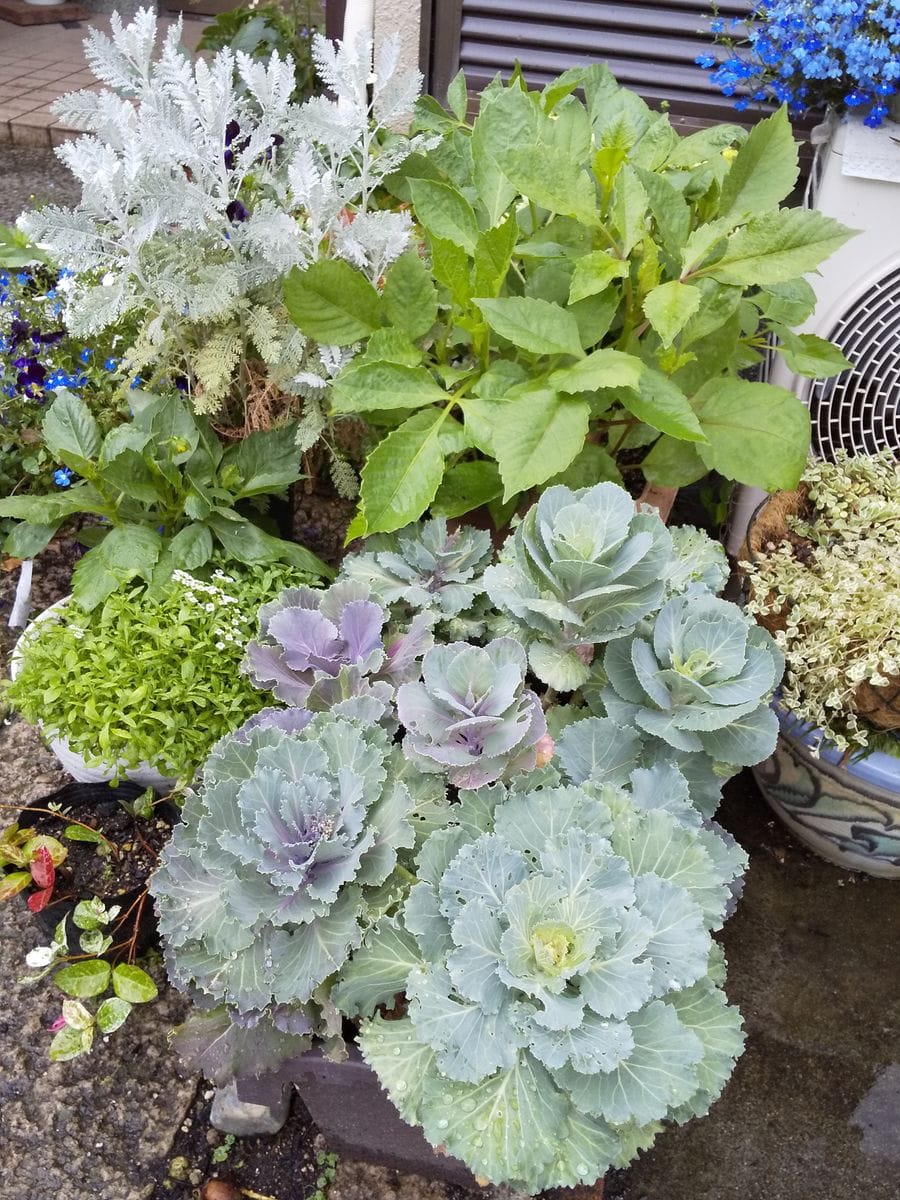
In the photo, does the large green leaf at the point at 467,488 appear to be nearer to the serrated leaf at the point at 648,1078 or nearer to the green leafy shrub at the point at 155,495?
the green leafy shrub at the point at 155,495

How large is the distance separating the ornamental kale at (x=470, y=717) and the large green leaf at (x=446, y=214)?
31.1 inches

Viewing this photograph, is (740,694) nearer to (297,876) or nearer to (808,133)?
(297,876)

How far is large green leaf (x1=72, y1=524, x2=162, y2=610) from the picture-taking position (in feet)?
5.21

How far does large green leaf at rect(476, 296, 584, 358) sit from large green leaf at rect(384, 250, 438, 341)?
7.1 inches

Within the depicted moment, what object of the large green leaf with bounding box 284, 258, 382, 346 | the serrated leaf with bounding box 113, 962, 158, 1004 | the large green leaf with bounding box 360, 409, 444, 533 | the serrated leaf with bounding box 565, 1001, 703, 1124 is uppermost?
the large green leaf with bounding box 284, 258, 382, 346

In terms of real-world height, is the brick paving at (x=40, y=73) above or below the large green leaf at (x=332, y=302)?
below

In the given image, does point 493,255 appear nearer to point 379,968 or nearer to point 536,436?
point 536,436

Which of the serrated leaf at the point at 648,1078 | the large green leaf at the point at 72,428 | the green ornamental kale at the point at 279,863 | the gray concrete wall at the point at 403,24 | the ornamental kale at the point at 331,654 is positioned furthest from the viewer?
the gray concrete wall at the point at 403,24

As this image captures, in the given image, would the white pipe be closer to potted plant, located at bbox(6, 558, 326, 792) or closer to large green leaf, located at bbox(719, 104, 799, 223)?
large green leaf, located at bbox(719, 104, 799, 223)

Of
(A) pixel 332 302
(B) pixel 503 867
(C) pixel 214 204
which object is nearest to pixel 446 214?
(A) pixel 332 302

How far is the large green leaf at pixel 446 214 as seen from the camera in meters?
1.57

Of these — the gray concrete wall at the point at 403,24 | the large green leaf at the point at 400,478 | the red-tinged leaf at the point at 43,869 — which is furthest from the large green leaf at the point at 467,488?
the gray concrete wall at the point at 403,24

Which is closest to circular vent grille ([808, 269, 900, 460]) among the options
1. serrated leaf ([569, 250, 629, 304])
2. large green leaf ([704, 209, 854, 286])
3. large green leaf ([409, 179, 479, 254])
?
large green leaf ([704, 209, 854, 286])

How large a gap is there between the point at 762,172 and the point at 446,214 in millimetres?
527
